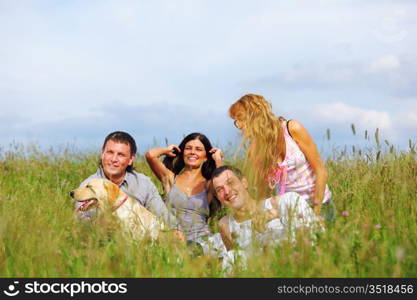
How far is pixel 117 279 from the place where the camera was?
128 inches

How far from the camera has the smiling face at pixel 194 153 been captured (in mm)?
5910

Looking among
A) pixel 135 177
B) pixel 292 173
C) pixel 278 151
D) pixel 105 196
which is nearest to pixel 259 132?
pixel 278 151

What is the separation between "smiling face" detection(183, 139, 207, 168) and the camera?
5910mm

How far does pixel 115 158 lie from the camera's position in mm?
5371

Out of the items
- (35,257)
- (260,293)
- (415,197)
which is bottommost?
(260,293)

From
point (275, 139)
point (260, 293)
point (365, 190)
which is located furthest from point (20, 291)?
point (365, 190)

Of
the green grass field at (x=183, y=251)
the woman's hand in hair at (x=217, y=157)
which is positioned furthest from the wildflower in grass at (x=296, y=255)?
the woman's hand in hair at (x=217, y=157)

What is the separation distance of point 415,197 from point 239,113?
1878 mm

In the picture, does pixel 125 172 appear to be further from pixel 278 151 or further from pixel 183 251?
pixel 183 251

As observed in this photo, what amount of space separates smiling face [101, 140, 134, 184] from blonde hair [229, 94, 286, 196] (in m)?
1.04

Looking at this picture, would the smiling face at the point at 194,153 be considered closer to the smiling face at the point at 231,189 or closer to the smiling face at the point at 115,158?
the smiling face at the point at 115,158

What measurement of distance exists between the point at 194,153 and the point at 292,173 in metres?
1.11

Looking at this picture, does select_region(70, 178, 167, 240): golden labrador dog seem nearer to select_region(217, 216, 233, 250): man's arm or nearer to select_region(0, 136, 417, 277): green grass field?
select_region(0, 136, 417, 277): green grass field

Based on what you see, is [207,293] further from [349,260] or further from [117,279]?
[349,260]
